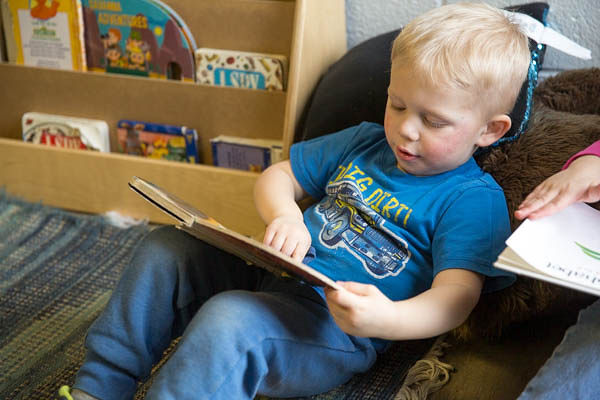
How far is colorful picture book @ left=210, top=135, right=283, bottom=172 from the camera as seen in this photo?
1557 mm

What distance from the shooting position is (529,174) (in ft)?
3.17

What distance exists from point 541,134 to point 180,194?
Result: 0.93 m

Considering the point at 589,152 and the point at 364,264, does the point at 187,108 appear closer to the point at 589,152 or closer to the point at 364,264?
the point at 364,264

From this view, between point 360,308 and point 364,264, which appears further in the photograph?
point 364,264

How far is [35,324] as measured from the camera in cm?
124

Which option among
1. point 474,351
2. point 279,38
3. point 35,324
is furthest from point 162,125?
point 474,351

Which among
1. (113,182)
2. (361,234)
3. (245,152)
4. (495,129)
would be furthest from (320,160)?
(113,182)

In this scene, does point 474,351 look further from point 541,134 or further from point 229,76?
point 229,76

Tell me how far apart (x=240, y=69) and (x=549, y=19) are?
0.72 m

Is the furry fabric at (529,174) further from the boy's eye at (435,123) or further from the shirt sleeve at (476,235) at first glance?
the boy's eye at (435,123)

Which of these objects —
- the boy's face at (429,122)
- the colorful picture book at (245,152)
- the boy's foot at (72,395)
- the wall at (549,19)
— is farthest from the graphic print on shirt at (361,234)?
the wall at (549,19)

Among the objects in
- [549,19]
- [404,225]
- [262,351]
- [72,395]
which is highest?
[549,19]

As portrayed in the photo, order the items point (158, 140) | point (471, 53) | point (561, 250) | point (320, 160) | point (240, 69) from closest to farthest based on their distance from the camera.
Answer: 1. point (561, 250)
2. point (471, 53)
3. point (320, 160)
4. point (240, 69)
5. point (158, 140)

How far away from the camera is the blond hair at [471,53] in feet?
2.76
